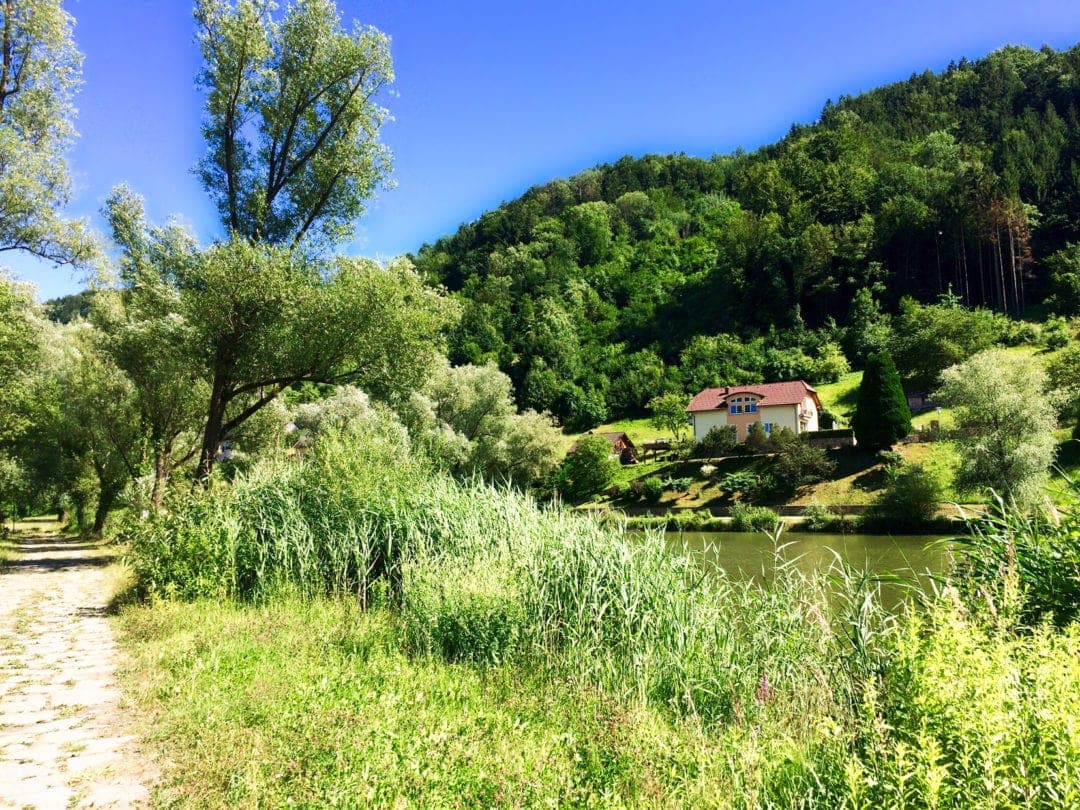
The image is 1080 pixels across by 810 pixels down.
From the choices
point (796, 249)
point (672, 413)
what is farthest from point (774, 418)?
point (796, 249)

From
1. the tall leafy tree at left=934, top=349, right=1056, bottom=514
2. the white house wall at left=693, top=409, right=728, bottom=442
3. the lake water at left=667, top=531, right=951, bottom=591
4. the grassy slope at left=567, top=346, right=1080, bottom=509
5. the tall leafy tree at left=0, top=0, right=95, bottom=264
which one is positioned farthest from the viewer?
the white house wall at left=693, top=409, right=728, bottom=442

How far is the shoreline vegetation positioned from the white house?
43686 mm

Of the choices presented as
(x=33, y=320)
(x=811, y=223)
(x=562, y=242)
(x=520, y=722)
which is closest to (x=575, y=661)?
(x=520, y=722)

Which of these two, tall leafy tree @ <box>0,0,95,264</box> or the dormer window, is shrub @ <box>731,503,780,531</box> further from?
tall leafy tree @ <box>0,0,95,264</box>

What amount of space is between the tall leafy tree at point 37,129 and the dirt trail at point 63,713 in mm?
8187

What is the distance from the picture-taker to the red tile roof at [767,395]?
50.8 m

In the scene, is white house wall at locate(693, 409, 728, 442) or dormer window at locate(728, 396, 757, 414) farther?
white house wall at locate(693, 409, 728, 442)

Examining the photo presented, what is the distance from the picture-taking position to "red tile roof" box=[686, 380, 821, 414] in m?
50.8

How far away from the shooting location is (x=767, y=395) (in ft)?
170

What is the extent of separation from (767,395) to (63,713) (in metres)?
52.1

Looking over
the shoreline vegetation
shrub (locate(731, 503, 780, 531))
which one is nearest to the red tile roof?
shrub (locate(731, 503, 780, 531))

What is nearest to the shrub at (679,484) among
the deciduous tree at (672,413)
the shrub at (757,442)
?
the shrub at (757,442)

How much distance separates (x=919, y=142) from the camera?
9762 centimetres

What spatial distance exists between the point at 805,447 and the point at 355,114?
32822 mm
